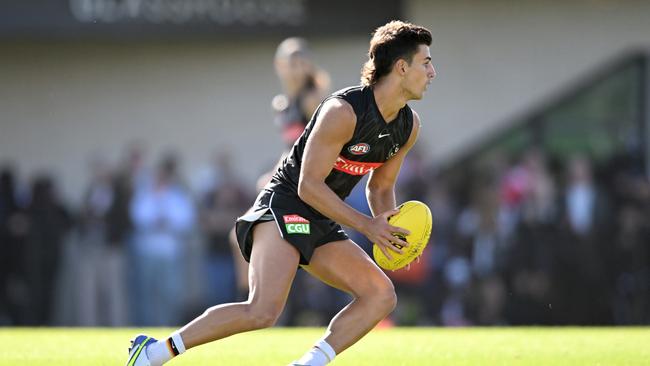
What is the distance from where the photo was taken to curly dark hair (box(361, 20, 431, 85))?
7125 millimetres

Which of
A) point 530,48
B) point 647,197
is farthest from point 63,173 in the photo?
point 647,197

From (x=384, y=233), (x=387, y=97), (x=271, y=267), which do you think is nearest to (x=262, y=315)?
(x=271, y=267)

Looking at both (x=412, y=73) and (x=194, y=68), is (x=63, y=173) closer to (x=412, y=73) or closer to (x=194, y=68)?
(x=194, y=68)

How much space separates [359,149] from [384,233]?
60 cm

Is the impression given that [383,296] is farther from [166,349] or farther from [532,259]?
[532,259]

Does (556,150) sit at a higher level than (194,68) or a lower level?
lower

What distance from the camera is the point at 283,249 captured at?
702cm

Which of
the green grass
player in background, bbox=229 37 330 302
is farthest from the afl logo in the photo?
player in background, bbox=229 37 330 302

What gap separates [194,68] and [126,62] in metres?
1.06

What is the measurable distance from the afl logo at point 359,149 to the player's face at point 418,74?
0.42 m

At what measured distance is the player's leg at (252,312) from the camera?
6879 mm

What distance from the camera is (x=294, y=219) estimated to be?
710 centimetres

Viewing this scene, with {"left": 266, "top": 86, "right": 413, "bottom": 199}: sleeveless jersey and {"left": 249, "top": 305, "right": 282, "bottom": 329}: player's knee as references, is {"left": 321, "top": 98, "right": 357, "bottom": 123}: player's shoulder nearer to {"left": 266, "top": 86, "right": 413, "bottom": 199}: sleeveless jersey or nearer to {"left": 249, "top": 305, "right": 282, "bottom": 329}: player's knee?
{"left": 266, "top": 86, "right": 413, "bottom": 199}: sleeveless jersey

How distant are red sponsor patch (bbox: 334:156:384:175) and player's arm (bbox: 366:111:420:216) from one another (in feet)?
0.61
